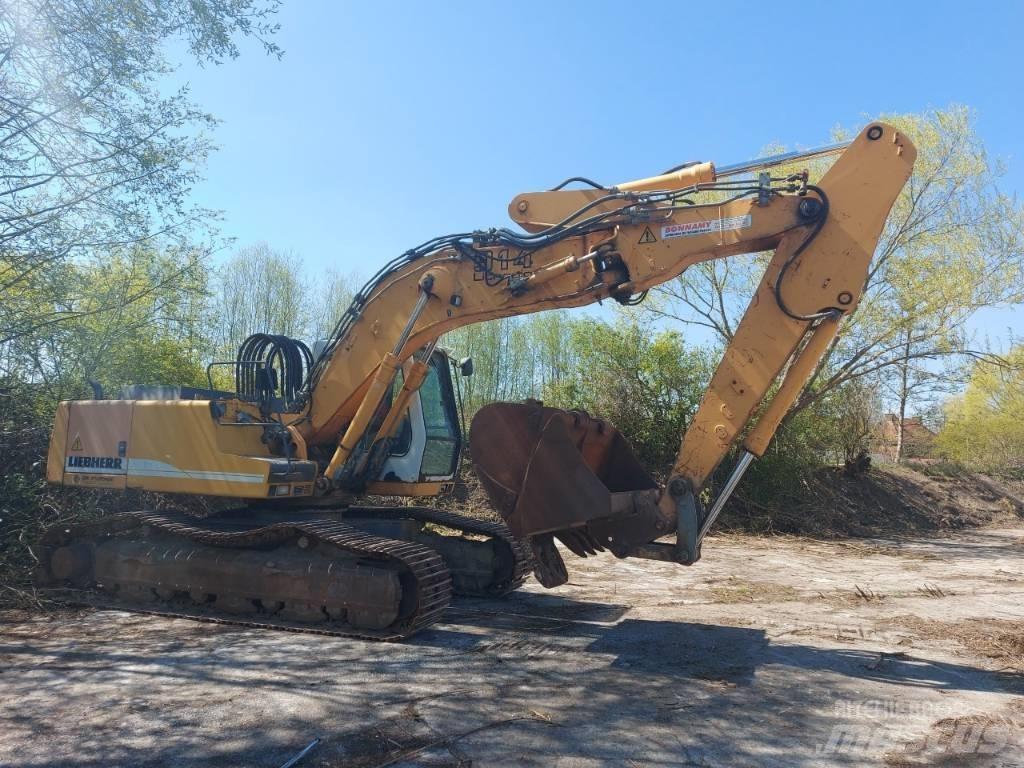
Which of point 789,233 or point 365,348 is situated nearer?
point 789,233

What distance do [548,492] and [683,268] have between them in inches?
77.4

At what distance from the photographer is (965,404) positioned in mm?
23719

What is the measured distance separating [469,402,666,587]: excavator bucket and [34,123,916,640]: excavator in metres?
0.01

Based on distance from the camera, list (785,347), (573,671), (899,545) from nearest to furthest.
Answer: (573,671)
(785,347)
(899,545)

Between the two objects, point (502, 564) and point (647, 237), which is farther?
point (502, 564)

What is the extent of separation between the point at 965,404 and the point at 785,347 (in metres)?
21.8

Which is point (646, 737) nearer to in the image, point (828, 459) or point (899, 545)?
point (899, 545)

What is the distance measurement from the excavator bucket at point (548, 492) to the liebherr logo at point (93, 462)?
153 inches

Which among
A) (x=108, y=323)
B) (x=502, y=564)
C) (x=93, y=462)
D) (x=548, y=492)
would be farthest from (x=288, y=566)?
(x=108, y=323)

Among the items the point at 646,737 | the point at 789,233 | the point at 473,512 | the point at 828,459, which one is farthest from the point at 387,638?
the point at 828,459

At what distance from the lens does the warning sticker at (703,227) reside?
5610mm

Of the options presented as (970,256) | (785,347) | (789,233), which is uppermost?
Answer: (970,256)

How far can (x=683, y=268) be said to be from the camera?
229 inches

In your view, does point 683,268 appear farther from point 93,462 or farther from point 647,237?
point 93,462
